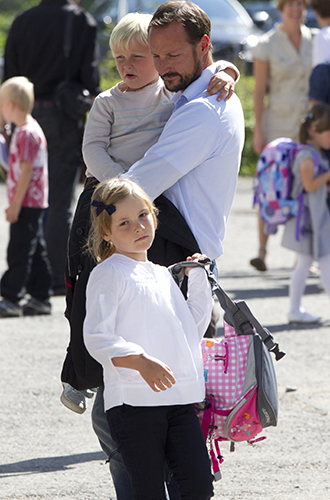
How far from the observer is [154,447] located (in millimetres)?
2535

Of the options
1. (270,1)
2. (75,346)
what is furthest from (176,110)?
(270,1)

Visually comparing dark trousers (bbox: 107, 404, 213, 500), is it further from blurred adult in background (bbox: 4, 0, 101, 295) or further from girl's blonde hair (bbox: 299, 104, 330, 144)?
blurred adult in background (bbox: 4, 0, 101, 295)

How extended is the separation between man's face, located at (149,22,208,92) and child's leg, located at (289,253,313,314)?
3.46 metres

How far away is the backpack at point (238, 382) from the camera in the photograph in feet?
8.81

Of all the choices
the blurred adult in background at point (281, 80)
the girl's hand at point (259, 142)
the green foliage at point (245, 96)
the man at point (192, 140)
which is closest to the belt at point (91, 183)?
the man at point (192, 140)

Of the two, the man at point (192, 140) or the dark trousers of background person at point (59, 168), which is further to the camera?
the dark trousers of background person at point (59, 168)

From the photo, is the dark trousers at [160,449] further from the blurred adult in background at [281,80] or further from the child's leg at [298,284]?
the blurred adult in background at [281,80]

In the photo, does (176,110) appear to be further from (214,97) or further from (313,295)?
(313,295)

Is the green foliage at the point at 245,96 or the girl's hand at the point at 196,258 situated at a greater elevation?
the girl's hand at the point at 196,258

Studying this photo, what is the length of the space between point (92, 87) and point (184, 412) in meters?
4.81

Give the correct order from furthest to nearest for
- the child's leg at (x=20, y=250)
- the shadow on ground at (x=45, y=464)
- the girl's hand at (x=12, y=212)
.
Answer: the child's leg at (x=20, y=250)
the girl's hand at (x=12, y=212)
the shadow on ground at (x=45, y=464)

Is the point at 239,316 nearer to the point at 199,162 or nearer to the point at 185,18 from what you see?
the point at 199,162

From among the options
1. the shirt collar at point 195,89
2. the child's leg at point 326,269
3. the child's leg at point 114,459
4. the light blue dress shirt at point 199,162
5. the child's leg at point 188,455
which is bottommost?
the child's leg at point 326,269

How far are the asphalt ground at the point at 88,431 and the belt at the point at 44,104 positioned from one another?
5.38 feet
